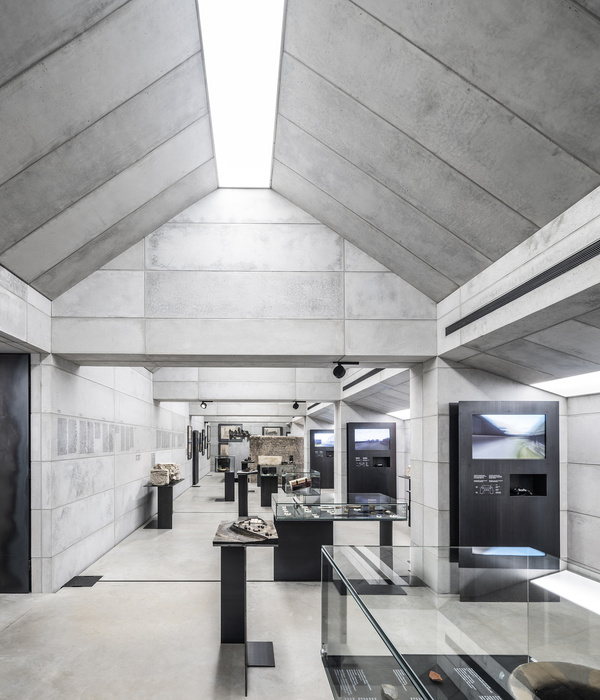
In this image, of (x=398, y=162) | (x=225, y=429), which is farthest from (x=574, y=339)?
(x=225, y=429)

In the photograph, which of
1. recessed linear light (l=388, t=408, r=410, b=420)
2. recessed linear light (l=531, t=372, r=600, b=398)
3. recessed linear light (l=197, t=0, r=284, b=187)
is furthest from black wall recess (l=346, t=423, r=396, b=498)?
recessed linear light (l=197, t=0, r=284, b=187)

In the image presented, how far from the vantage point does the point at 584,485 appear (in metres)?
6.97

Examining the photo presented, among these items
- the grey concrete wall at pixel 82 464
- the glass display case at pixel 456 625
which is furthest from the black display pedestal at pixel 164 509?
the glass display case at pixel 456 625

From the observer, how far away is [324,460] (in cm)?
2117

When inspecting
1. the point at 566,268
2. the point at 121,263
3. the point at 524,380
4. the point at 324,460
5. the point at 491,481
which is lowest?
the point at 324,460

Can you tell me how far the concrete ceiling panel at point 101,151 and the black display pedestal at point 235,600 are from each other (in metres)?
3.36

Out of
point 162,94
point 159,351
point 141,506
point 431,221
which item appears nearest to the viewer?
point 162,94

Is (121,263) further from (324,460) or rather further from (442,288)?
(324,460)

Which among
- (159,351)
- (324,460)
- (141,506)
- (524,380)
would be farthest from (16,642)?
(324,460)

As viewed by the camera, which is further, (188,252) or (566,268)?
(188,252)

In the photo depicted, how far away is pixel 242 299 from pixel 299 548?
3289mm

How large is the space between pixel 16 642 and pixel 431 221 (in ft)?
18.0

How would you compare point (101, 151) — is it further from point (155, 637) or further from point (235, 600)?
point (155, 637)

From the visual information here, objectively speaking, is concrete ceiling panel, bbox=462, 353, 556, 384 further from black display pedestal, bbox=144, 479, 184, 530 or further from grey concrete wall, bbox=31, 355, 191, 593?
black display pedestal, bbox=144, 479, 184, 530
